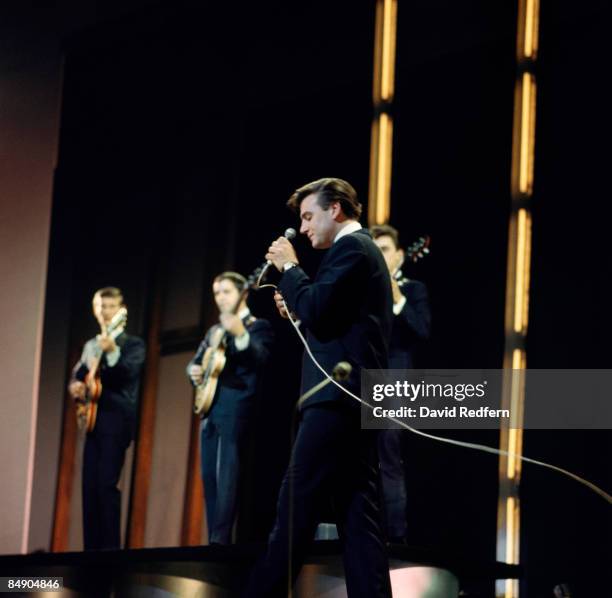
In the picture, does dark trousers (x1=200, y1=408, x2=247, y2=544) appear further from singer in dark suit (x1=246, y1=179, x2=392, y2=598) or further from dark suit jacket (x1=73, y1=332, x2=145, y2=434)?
singer in dark suit (x1=246, y1=179, x2=392, y2=598)

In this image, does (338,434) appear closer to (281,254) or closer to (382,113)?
(281,254)

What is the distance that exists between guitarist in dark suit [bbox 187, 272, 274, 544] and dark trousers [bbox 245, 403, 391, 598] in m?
2.24

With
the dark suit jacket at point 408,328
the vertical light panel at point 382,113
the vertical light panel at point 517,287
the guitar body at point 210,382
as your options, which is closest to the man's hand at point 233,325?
the guitar body at point 210,382

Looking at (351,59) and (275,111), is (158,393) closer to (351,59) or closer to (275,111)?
(275,111)

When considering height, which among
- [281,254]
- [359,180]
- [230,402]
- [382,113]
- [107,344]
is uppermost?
[382,113]

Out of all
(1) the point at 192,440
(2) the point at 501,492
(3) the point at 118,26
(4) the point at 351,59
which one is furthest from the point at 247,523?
(3) the point at 118,26

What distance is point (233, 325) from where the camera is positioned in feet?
17.3

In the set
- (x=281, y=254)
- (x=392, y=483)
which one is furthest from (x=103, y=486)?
(x=281, y=254)

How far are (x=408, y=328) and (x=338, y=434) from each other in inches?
81.4

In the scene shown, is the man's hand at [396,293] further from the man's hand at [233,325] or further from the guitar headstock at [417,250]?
the man's hand at [233,325]

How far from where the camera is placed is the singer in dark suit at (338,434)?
2.82 m

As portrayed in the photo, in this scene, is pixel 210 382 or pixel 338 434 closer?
pixel 338 434

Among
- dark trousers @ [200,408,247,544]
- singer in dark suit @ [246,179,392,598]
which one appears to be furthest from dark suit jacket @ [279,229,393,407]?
dark trousers @ [200,408,247,544]

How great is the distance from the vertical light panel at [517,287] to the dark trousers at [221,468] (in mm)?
1377
